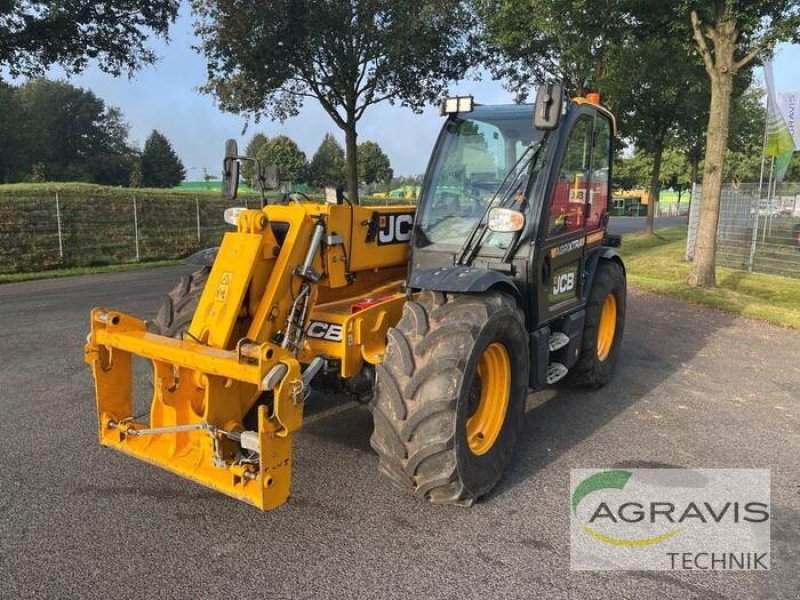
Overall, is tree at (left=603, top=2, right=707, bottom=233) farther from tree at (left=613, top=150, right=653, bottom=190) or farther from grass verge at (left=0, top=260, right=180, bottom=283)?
tree at (left=613, top=150, right=653, bottom=190)

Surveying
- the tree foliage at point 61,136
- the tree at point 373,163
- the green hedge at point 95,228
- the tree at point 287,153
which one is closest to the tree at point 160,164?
the tree foliage at point 61,136

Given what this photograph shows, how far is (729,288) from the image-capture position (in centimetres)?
1296

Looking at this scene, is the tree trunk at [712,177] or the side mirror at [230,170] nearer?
the side mirror at [230,170]

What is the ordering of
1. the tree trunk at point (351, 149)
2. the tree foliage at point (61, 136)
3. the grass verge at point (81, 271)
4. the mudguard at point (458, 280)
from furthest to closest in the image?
the tree foliage at point (61, 136), the tree trunk at point (351, 149), the grass verge at point (81, 271), the mudguard at point (458, 280)

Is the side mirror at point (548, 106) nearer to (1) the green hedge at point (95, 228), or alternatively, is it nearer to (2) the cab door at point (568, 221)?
(2) the cab door at point (568, 221)

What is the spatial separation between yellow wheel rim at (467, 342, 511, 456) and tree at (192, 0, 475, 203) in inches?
561

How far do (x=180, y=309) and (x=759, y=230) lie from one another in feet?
51.0

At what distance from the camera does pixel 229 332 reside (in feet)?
12.0

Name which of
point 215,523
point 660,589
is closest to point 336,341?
point 215,523

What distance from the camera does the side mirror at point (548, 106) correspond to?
3.97 metres

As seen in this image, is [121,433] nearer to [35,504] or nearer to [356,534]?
[35,504]

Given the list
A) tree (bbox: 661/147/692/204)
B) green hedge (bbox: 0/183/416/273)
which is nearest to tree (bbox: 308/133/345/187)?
tree (bbox: 661/147/692/204)

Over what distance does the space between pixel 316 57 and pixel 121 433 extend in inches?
632

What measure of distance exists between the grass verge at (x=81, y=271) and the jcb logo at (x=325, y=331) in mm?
11112
